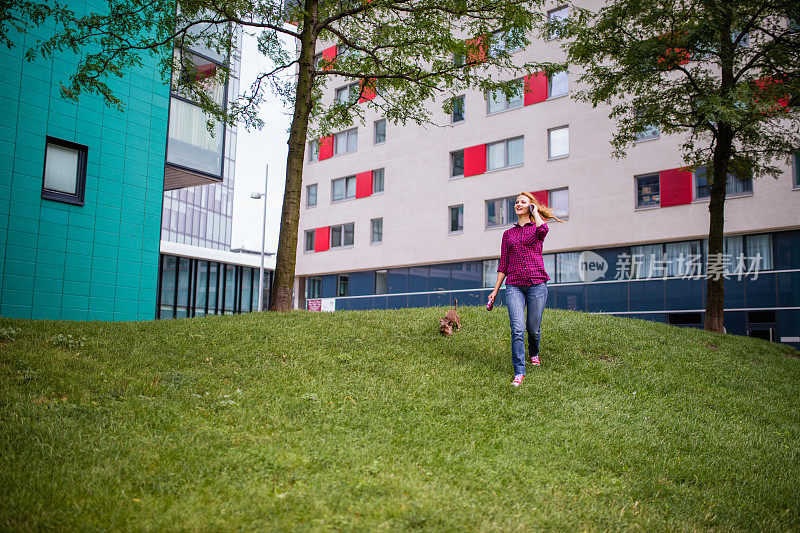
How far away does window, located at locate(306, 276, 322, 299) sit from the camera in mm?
37094

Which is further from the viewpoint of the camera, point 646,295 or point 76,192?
point 646,295

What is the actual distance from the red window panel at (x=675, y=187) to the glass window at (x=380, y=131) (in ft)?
51.4

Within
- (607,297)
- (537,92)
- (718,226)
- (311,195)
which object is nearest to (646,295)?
(607,297)

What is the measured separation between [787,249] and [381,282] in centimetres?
1912

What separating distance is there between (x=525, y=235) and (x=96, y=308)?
12348 millimetres

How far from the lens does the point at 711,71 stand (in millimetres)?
15492

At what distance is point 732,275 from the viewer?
871 inches

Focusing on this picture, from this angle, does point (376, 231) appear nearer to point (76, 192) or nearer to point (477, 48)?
point (76, 192)

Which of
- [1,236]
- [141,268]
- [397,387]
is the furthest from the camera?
[141,268]

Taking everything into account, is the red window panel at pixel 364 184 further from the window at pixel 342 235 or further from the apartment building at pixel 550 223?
the window at pixel 342 235

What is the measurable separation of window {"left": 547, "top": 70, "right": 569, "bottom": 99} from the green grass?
62.8 feet

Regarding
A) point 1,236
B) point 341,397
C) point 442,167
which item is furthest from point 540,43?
point 341,397

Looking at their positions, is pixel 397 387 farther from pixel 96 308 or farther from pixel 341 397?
pixel 96 308

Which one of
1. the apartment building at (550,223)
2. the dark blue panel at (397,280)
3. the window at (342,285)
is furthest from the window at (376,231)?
the window at (342,285)
